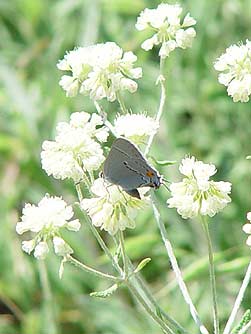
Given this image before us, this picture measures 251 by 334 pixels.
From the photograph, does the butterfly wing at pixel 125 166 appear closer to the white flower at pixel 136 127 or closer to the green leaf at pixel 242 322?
the white flower at pixel 136 127

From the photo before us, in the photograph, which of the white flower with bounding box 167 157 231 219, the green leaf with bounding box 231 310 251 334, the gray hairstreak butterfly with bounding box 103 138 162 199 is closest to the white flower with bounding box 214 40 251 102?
the white flower with bounding box 167 157 231 219

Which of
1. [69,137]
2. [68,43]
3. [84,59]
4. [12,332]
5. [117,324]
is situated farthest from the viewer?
[68,43]

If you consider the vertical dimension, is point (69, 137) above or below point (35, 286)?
below


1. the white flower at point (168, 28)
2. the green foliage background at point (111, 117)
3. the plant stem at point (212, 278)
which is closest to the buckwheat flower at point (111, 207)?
the plant stem at point (212, 278)

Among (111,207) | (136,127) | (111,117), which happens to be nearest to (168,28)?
(136,127)

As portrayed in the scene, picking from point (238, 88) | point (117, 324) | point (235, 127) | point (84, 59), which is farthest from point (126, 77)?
point (235, 127)

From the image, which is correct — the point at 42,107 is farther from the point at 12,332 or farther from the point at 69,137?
the point at 69,137

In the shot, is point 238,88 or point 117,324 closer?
point 238,88
